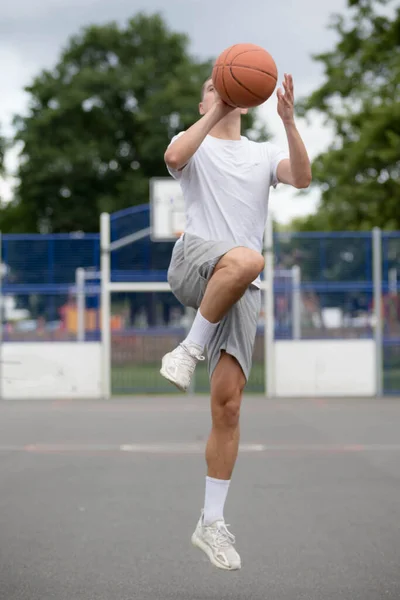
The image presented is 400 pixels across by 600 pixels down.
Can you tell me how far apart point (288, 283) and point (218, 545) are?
12967 mm

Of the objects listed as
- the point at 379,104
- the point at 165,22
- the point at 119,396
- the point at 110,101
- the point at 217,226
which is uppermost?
the point at 165,22

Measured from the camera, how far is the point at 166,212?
55.6 feet

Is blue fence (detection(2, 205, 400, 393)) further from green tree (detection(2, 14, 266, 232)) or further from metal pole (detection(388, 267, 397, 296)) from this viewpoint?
green tree (detection(2, 14, 266, 232))

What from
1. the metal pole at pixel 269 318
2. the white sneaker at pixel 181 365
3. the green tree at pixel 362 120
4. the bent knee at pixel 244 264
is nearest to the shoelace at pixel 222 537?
the white sneaker at pixel 181 365

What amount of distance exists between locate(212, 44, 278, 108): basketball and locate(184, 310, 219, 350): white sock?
0.89m

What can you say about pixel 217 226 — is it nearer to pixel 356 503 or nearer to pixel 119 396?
pixel 356 503

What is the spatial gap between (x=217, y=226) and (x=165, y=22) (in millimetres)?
36654

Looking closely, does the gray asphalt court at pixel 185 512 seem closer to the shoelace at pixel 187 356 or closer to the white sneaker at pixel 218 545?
the white sneaker at pixel 218 545

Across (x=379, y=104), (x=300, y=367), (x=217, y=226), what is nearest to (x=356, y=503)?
(x=217, y=226)

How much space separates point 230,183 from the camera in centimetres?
428

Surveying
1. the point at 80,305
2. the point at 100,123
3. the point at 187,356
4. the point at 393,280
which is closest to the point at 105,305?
the point at 80,305

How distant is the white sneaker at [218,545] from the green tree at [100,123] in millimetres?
31522

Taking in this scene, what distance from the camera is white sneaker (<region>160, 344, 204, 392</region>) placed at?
404cm

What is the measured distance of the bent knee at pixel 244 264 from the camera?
13.0 ft
